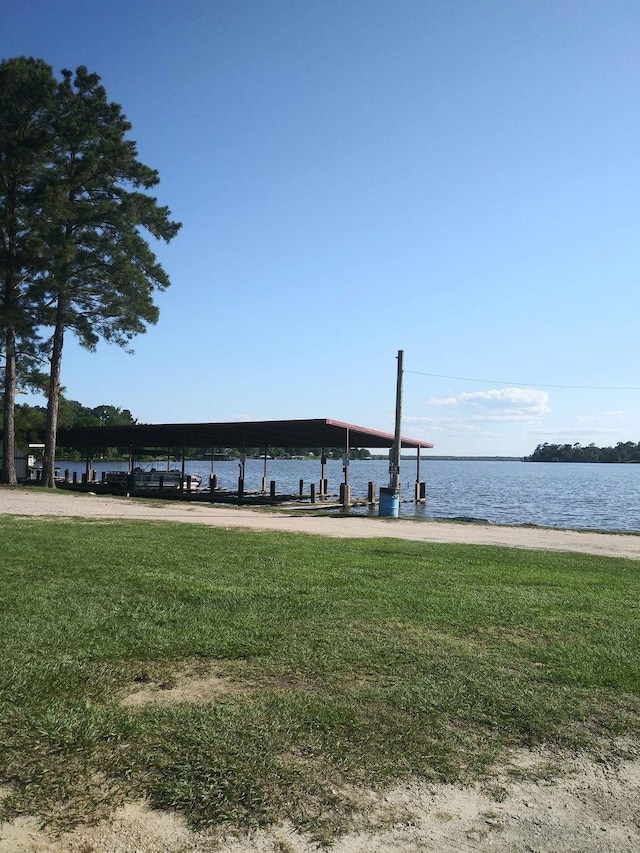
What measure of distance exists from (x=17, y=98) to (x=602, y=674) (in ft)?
94.4

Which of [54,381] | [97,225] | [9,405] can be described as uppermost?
[97,225]

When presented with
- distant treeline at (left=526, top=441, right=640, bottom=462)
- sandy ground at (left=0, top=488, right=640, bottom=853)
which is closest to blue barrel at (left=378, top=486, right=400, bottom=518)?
sandy ground at (left=0, top=488, right=640, bottom=853)

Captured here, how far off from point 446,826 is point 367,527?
14196mm

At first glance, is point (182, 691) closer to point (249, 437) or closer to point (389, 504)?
point (389, 504)

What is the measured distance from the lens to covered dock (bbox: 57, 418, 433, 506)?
2939 centimetres

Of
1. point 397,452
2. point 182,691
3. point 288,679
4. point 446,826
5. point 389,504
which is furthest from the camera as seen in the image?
point 397,452

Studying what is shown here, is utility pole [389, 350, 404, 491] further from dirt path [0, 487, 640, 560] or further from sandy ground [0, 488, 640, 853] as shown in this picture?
sandy ground [0, 488, 640, 853]

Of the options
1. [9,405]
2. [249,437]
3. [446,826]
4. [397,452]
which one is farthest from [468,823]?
[249,437]

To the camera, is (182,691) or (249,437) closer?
(182,691)

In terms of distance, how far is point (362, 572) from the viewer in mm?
8578

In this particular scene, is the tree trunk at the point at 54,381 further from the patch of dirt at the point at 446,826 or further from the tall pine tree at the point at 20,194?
the patch of dirt at the point at 446,826

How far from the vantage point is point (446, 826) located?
2.77 meters

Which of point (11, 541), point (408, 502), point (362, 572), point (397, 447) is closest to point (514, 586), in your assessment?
point (362, 572)

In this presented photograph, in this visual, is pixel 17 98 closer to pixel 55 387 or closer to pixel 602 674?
pixel 55 387
